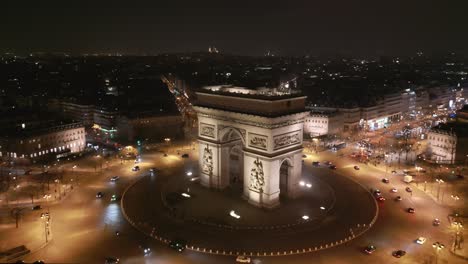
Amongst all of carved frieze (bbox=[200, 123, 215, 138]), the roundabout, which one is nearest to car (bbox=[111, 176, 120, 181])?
the roundabout

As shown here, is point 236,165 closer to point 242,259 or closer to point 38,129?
point 242,259

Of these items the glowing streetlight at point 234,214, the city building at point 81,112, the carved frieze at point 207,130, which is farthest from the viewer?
the city building at point 81,112

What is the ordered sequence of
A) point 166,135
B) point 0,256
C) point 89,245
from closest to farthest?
point 0,256 → point 89,245 → point 166,135

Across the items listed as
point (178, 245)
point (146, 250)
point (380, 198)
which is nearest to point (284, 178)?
point (380, 198)

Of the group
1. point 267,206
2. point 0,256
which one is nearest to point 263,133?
point 267,206

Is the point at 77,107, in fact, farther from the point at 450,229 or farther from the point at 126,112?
the point at 450,229

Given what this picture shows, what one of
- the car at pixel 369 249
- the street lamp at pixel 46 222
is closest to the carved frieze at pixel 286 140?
the car at pixel 369 249

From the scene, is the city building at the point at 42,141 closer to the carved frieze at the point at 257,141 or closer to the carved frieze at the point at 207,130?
the carved frieze at the point at 207,130
